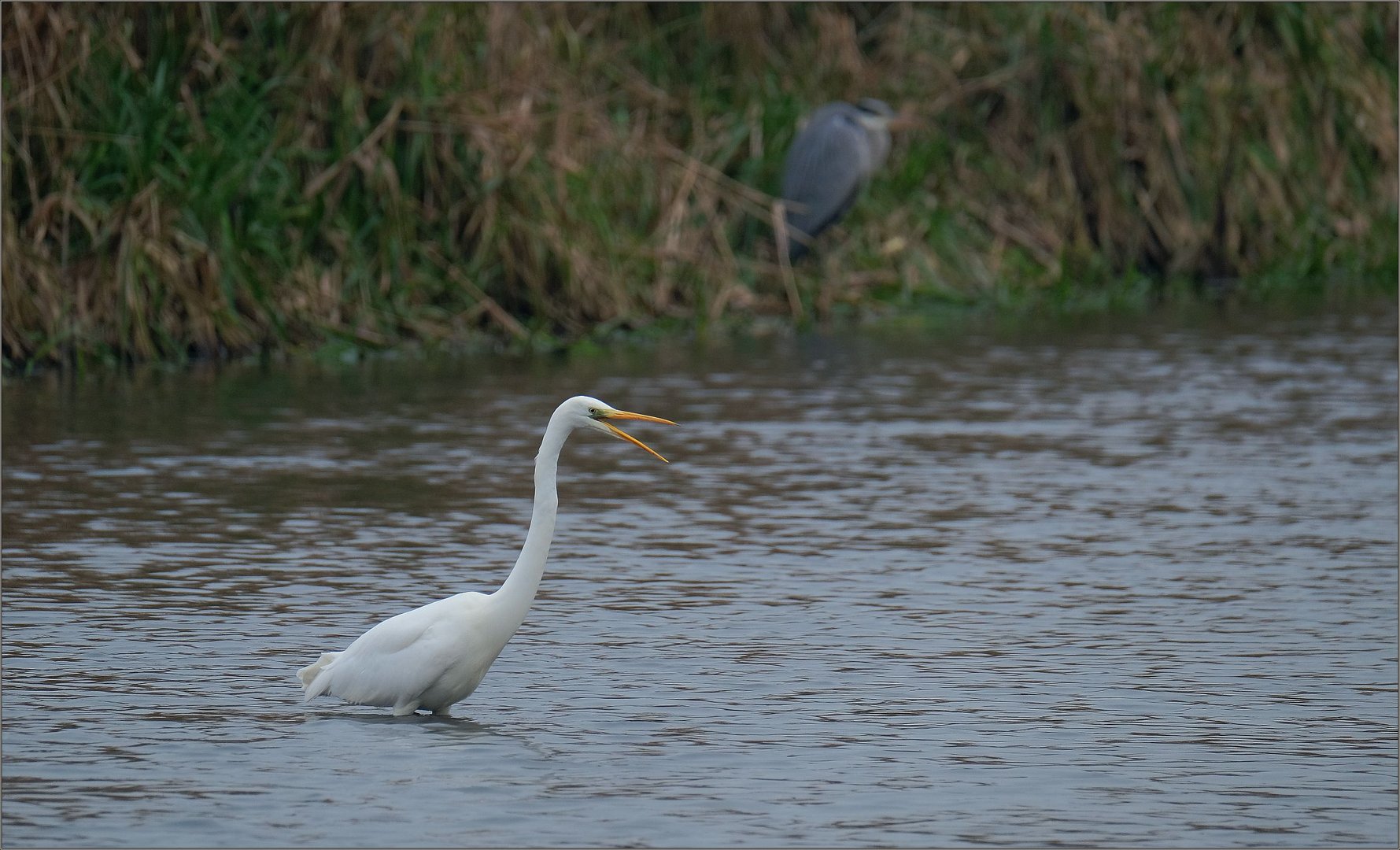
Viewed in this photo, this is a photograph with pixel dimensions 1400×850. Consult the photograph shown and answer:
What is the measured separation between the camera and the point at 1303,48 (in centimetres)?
2395

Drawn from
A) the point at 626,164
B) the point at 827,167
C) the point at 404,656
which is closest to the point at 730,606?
the point at 404,656

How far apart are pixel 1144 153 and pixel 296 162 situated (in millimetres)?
9031

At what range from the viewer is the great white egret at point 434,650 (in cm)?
724

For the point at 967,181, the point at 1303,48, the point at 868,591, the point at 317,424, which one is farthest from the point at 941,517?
the point at 1303,48

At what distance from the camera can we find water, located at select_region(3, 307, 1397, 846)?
6.52 metres

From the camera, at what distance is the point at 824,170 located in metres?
19.9

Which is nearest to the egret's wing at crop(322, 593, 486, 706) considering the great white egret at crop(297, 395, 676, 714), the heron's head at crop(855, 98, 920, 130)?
the great white egret at crop(297, 395, 676, 714)

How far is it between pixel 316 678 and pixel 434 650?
478mm

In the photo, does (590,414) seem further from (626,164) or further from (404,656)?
(626,164)

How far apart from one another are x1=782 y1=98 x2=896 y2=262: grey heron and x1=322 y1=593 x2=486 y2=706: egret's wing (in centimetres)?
1287

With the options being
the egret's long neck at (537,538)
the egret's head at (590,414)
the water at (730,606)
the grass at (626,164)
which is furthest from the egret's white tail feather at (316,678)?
the grass at (626,164)

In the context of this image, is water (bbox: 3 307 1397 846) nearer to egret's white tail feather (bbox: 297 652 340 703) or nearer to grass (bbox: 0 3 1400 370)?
egret's white tail feather (bbox: 297 652 340 703)

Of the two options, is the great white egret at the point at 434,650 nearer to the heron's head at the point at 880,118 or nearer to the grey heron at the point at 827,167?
the grey heron at the point at 827,167

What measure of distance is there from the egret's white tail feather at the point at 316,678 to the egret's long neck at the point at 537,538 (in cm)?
57
